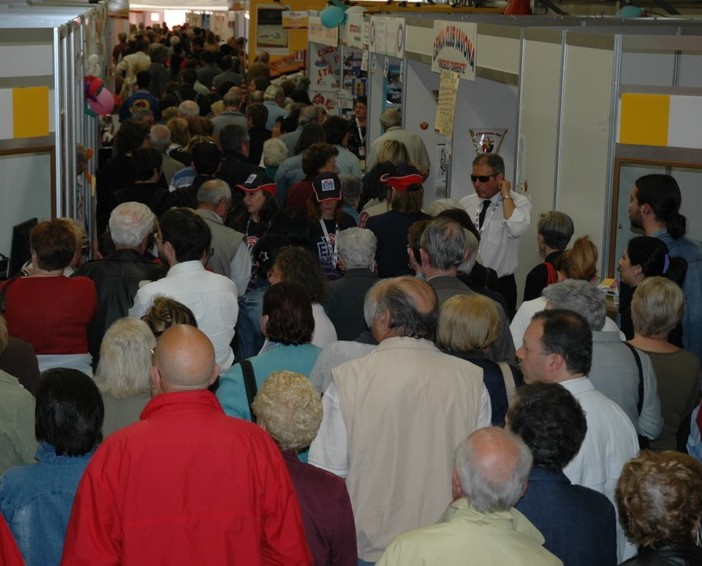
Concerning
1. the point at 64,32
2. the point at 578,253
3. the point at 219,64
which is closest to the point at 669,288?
the point at 578,253

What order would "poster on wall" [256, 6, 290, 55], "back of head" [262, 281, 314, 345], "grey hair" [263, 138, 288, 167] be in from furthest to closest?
"poster on wall" [256, 6, 290, 55] < "grey hair" [263, 138, 288, 167] < "back of head" [262, 281, 314, 345]

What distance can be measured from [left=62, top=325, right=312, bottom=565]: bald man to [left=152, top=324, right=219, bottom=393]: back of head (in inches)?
2.0

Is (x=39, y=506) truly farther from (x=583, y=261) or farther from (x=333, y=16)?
(x=333, y=16)

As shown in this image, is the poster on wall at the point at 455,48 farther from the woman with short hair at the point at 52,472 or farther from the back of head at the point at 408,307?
the woman with short hair at the point at 52,472

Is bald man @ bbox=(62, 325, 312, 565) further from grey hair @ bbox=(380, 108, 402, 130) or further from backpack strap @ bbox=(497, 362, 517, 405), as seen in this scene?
grey hair @ bbox=(380, 108, 402, 130)

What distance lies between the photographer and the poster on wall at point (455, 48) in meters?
7.81

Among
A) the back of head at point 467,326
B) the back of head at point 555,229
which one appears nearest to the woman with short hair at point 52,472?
the back of head at point 467,326

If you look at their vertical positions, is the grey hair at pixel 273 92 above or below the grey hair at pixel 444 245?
above

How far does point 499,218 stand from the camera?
6637mm

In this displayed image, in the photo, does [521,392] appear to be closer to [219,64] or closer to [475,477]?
[475,477]

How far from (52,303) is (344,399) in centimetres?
176

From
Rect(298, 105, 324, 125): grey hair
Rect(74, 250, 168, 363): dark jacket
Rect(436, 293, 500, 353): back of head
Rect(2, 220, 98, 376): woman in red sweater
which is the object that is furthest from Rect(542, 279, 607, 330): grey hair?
Rect(298, 105, 324, 125): grey hair

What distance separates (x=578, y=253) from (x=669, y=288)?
2.46 feet

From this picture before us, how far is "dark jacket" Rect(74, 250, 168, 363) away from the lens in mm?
4855
